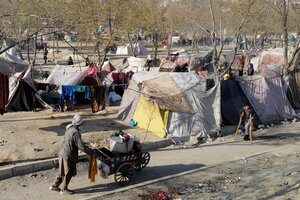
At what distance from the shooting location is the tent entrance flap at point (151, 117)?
11.8 metres

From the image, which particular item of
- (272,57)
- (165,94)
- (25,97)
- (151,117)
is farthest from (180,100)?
(272,57)

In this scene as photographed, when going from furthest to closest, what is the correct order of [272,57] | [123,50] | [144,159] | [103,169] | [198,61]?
1. [123,50]
2. [272,57]
3. [198,61]
4. [144,159]
5. [103,169]

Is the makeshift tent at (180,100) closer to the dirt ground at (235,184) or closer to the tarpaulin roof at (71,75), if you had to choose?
the dirt ground at (235,184)

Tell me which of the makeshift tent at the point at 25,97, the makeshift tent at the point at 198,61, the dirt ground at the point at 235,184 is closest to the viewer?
the dirt ground at the point at 235,184

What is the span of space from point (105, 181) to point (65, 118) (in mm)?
5487

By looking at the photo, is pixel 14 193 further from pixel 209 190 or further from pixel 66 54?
pixel 66 54

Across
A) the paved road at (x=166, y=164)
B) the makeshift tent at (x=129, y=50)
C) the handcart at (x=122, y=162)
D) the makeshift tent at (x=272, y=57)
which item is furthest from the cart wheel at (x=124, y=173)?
the makeshift tent at (x=129, y=50)

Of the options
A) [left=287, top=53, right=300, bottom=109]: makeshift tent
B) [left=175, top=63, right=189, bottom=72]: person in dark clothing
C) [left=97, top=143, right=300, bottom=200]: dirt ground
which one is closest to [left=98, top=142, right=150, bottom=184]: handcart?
[left=97, top=143, right=300, bottom=200]: dirt ground

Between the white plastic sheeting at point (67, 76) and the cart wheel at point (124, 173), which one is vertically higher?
the white plastic sheeting at point (67, 76)

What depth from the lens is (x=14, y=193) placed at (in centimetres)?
744

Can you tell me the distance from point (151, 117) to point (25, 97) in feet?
18.8

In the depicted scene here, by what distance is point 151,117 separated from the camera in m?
12.2

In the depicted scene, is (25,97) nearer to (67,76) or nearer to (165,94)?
(67,76)

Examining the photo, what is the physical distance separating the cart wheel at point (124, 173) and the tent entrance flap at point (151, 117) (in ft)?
12.3
